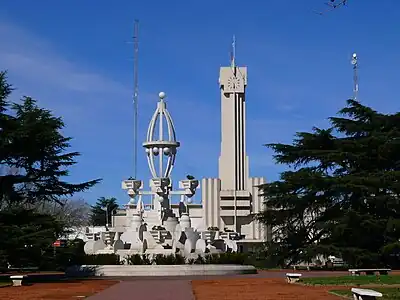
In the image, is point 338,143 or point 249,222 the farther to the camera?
point 249,222

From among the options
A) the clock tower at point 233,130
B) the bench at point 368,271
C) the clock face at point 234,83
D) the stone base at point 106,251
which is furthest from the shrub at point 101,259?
the clock face at point 234,83

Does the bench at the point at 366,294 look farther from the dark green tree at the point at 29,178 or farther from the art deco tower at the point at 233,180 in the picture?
the art deco tower at the point at 233,180

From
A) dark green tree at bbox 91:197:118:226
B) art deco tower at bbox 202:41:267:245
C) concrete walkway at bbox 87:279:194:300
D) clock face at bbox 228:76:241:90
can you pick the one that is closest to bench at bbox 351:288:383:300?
concrete walkway at bbox 87:279:194:300

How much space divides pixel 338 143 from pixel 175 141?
423 inches

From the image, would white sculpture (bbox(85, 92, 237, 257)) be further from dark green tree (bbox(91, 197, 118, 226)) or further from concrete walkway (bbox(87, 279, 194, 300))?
dark green tree (bbox(91, 197, 118, 226))

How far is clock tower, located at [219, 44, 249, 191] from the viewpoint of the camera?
87625 millimetres

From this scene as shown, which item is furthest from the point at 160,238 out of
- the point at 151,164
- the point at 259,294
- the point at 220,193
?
the point at 220,193

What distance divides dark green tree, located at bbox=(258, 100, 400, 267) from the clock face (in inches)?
1678

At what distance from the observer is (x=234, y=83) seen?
89.9 meters

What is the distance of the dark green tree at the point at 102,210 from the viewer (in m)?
111

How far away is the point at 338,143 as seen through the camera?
44812 millimetres

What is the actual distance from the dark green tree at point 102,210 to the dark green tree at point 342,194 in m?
65.6

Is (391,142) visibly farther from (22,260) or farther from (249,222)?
(249,222)

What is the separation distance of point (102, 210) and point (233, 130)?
35.5 metres
